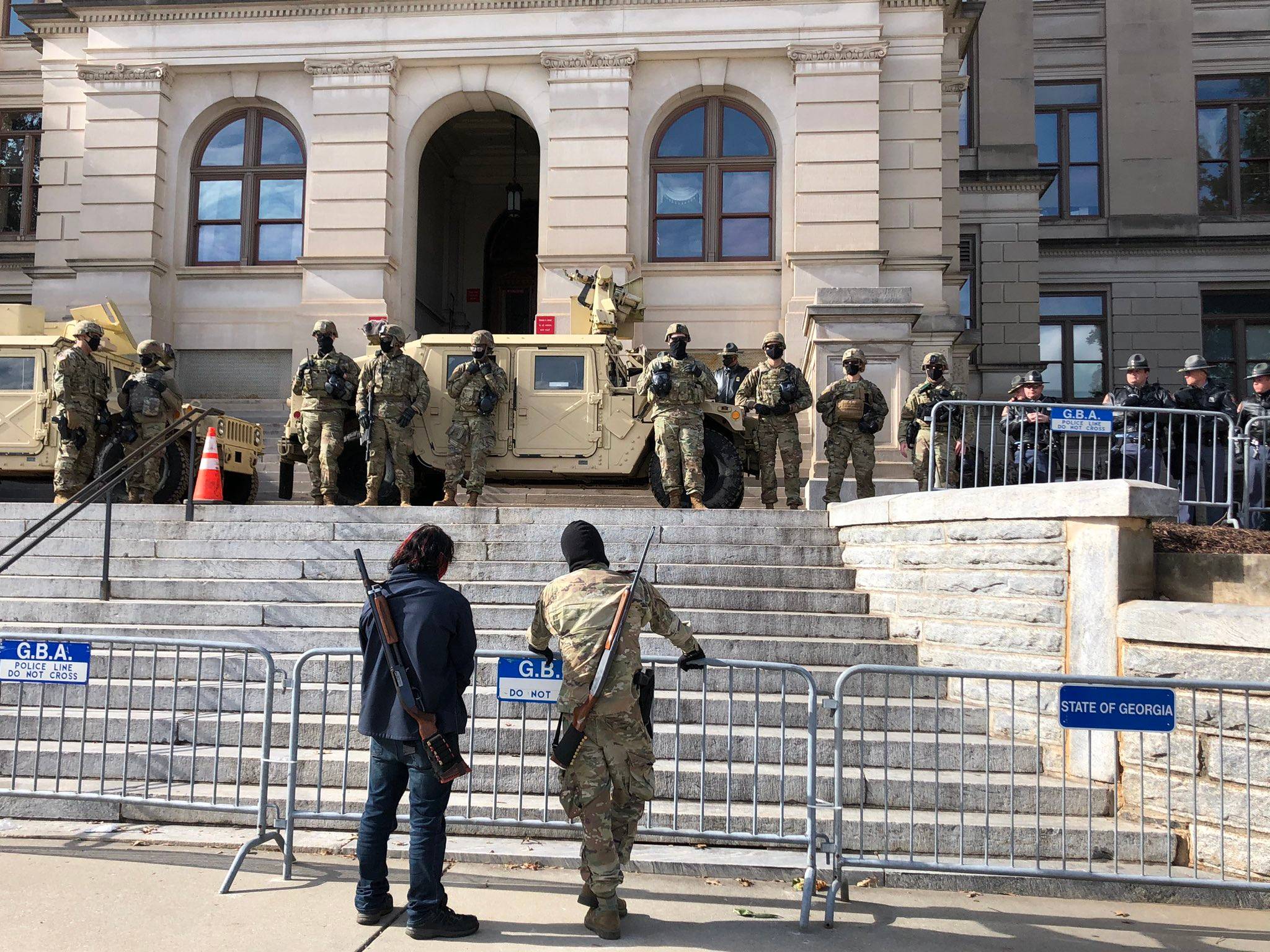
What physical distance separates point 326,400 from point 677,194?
30.1 ft

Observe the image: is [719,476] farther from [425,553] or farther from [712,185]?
[712,185]

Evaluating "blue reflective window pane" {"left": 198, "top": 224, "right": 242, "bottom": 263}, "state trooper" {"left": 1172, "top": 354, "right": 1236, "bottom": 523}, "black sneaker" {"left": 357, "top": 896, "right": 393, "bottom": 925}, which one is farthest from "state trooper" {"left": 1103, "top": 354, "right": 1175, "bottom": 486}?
"blue reflective window pane" {"left": 198, "top": 224, "right": 242, "bottom": 263}

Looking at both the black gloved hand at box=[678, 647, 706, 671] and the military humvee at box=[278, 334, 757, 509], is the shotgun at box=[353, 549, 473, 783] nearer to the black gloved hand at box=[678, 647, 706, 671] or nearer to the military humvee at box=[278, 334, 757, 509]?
the black gloved hand at box=[678, 647, 706, 671]

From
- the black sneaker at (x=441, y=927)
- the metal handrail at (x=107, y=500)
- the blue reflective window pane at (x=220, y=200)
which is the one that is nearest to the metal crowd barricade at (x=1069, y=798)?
the black sneaker at (x=441, y=927)

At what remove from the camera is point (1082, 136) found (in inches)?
1005

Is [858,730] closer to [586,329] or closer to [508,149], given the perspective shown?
[586,329]

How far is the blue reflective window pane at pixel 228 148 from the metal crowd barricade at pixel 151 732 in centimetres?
1406

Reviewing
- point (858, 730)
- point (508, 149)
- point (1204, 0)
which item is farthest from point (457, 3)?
point (1204, 0)

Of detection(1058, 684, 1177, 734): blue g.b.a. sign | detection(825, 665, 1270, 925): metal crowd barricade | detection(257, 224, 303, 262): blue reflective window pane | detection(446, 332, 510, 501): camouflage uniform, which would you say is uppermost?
detection(257, 224, 303, 262): blue reflective window pane

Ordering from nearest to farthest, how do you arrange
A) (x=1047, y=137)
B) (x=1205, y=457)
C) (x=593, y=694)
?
(x=593, y=694) → (x=1205, y=457) → (x=1047, y=137)

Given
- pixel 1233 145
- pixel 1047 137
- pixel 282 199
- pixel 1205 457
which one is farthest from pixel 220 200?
pixel 1233 145

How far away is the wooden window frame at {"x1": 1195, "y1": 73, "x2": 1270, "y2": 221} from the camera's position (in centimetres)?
2480

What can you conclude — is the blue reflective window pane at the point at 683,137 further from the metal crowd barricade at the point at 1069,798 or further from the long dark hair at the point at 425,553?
the long dark hair at the point at 425,553

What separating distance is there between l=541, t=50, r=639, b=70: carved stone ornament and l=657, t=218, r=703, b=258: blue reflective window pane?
2677 millimetres
